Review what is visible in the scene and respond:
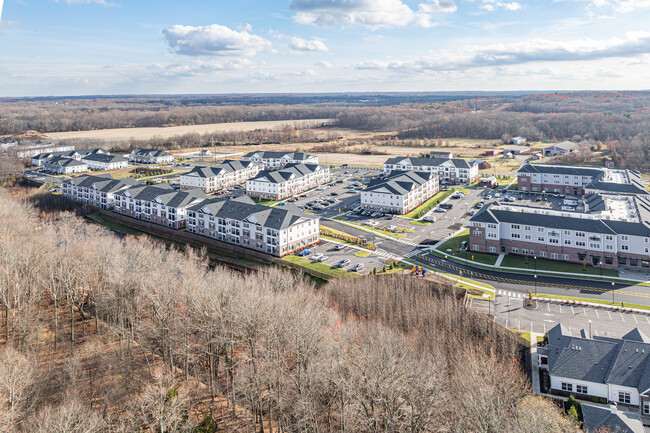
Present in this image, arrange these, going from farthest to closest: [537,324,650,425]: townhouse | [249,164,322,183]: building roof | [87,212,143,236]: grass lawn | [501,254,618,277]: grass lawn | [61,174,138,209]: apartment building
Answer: [249,164,322,183]: building roof → [61,174,138,209]: apartment building → [87,212,143,236]: grass lawn → [501,254,618,277]: grass lawn → [537,324,650,425]: townhouse

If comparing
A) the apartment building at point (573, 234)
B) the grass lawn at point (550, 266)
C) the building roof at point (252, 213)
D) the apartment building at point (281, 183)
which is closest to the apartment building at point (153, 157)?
the apartment building at point (281, 183)

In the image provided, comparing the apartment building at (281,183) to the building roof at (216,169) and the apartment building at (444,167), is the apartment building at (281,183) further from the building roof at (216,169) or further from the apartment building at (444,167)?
the apartment building at (444,167)

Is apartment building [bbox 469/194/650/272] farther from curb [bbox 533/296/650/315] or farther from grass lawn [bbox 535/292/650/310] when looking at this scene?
curb [bbox 533/296/650/315]

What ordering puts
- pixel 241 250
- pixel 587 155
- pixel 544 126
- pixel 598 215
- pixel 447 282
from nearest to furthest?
pixel 447 282, pixel 598 215, pixel 241 250, pixel 587 155, pixel 544 126

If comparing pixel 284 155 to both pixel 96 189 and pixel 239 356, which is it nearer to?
pixel 96 189

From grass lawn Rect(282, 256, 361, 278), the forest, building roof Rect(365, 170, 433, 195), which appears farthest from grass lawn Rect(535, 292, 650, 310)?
building roof Rect(365, 170, 433, 195)

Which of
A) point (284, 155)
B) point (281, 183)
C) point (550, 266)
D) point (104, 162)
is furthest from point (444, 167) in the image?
point (104, 162)

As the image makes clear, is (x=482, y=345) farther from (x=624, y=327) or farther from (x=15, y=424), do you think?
(x=15, y=424)

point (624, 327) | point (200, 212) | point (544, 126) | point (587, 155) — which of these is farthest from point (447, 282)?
point (544, 126)
